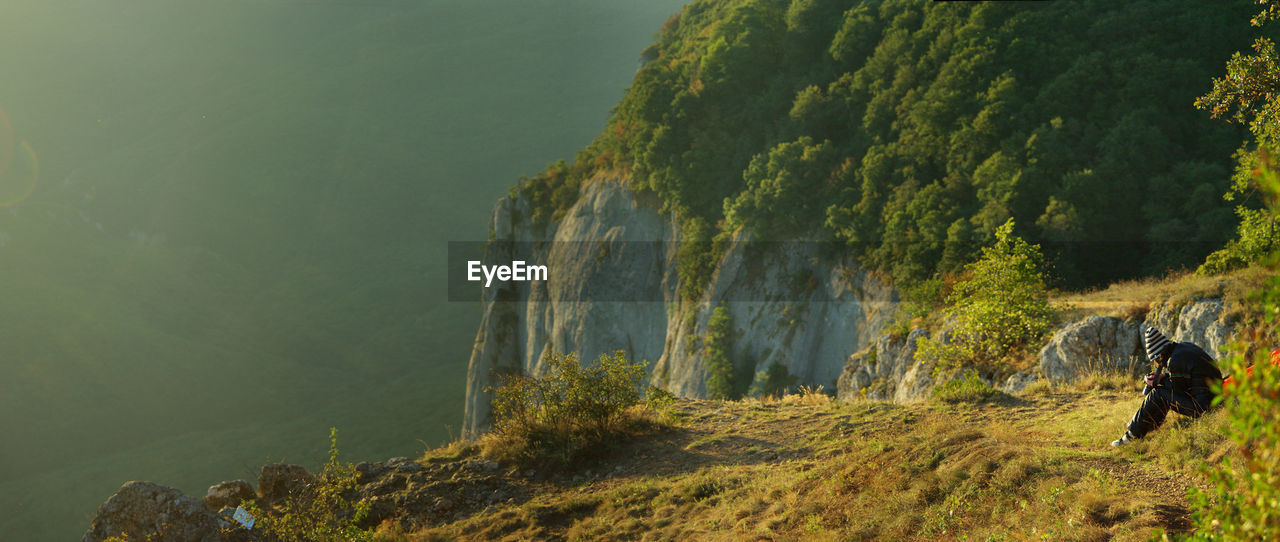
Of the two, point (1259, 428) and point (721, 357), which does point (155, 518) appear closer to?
point (1259, 428)

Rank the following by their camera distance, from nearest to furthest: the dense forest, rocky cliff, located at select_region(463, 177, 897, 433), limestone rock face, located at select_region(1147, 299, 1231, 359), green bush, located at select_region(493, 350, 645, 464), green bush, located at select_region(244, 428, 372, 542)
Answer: green bush, located at select_region(244, 428, 372, 542) < limestone rock face, located at select_region(1147, 299, 1231, 359) < green bush, located at select_region(493, 350, 645, 464) < the dense forest < rocky cliff, located at select_region(463, 177, 897, 433)

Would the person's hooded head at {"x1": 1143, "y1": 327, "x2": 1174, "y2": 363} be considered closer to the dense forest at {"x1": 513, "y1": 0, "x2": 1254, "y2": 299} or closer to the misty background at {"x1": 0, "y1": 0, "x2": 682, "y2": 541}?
the dense forest at {"x1": 513, "y1": 0, "x2": 1254, "y2": 299}

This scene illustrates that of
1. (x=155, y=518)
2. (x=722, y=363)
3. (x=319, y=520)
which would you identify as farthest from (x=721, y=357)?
(x=155, y=518)

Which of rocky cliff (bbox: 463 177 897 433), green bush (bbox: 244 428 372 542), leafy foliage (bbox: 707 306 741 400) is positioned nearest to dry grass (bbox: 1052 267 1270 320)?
rocky cliff (bbox: 463 177 897 433)

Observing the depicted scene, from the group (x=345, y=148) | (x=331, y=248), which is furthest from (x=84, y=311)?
(x=345, y=148)

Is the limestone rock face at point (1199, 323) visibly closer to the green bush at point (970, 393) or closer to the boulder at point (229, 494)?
the green bush at point (970, 393)

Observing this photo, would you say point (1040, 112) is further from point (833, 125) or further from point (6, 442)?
point (6, 442)
